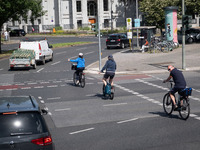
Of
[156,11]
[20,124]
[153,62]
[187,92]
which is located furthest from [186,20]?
[156,11]

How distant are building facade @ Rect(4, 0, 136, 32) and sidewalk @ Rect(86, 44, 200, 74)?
50.6m

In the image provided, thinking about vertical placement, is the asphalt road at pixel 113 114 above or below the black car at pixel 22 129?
below

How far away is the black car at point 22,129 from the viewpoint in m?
6.75

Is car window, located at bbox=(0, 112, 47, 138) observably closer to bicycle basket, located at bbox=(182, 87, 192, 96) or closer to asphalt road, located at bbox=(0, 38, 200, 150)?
asphalt road, located at bbox=(0, 38, 200, 150)

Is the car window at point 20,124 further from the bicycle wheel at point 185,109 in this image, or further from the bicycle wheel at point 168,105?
the bicycle wheel at point 168,105

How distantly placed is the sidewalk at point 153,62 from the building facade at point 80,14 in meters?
50.6

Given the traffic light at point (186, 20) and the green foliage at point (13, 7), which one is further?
the green foliage at point (13, 7)

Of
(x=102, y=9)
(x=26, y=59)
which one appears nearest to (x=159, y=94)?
(x=26, y=59)

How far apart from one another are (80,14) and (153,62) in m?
59.5

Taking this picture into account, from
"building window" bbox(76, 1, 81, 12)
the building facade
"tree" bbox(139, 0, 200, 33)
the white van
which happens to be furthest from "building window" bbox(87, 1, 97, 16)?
the white van

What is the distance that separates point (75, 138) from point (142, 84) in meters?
10.4

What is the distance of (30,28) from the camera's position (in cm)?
8988

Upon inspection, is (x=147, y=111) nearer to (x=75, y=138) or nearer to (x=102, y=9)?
(x=75, y=138)

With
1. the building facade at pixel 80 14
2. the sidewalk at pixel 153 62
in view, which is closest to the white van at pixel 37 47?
the sidewalk at pixel 153 62
